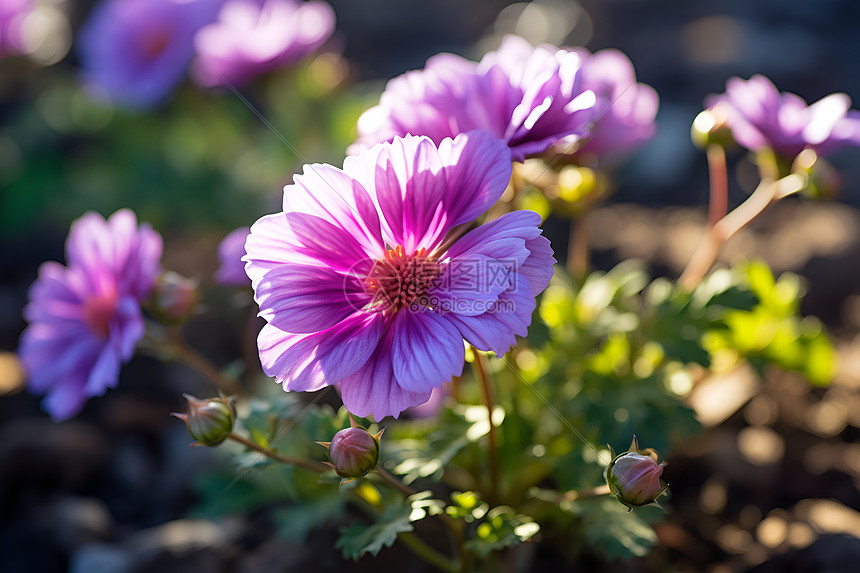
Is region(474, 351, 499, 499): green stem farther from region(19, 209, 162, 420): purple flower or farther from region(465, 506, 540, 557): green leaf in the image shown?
region(19, 209, 162, 420): purple flower

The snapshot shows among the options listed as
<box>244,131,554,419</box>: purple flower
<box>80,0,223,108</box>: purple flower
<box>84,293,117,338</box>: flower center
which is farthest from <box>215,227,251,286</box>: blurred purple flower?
<box>80,0,223,108</box>: purple flower

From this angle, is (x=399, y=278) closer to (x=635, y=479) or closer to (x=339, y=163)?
(x=635, y=479)

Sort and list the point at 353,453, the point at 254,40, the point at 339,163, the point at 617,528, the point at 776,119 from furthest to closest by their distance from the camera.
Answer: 1. the point at 339,163
2. the point at 254,40
3. the point at 776,119
4. the point at 617,528
5. the point at 353,453

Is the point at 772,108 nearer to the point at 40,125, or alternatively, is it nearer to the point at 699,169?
the point at 699,169

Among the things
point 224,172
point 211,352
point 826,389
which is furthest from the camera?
point 224,172

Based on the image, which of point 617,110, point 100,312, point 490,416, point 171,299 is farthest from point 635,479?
point 100,312

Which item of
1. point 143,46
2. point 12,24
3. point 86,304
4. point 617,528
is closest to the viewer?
point 617,528

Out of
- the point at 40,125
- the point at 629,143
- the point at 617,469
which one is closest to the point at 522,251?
the point at 617,469
